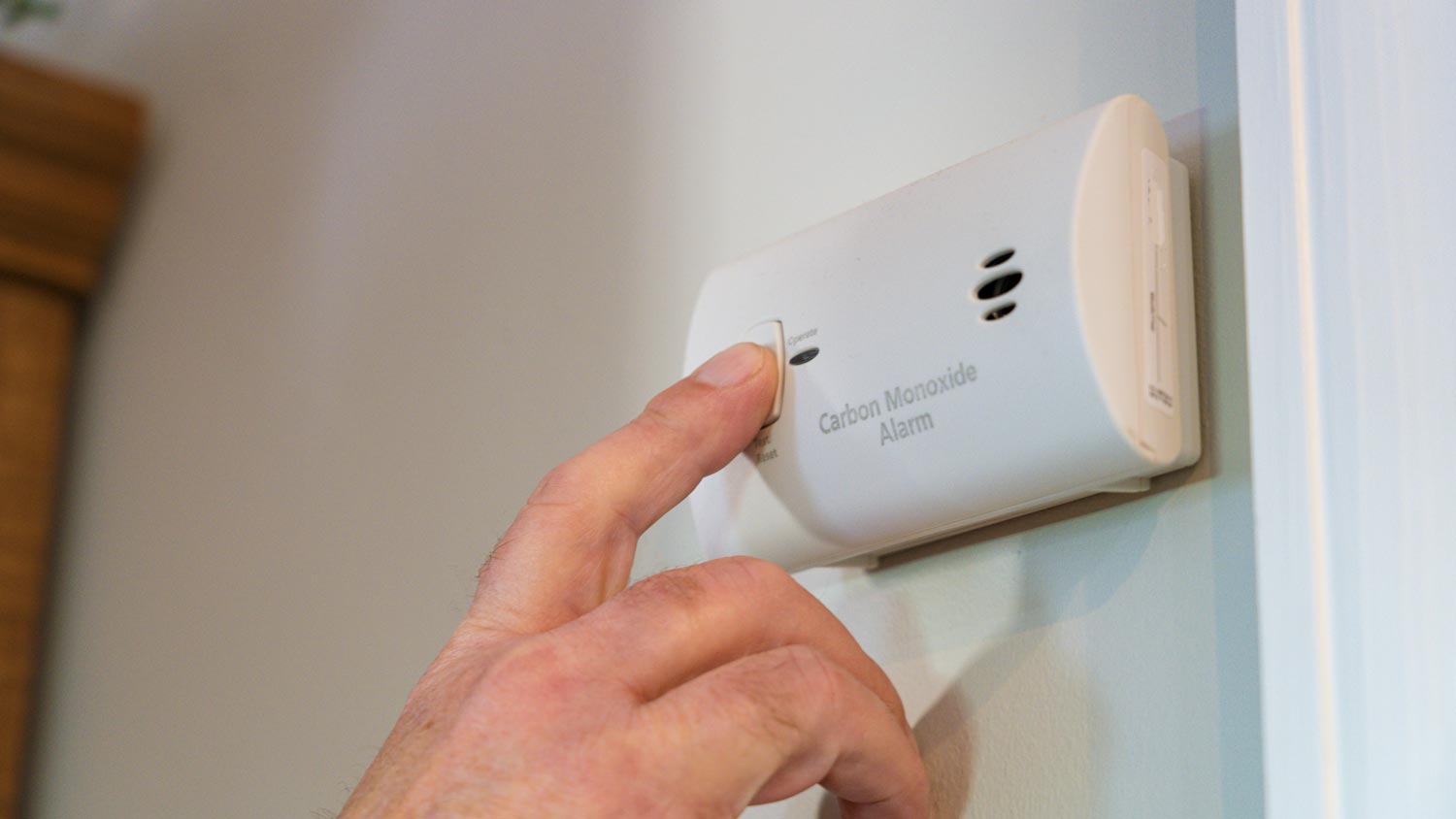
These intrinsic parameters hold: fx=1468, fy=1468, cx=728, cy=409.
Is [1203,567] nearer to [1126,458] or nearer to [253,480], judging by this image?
[1126,458]

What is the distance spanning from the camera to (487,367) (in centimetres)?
69

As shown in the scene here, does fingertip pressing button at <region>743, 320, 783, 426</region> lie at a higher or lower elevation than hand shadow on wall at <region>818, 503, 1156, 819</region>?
higher

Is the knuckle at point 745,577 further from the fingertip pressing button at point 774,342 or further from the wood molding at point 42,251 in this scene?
the wood molding at point 42,251

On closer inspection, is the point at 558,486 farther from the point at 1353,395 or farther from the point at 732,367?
the point at 1353,395

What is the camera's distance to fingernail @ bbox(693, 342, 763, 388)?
459 mm

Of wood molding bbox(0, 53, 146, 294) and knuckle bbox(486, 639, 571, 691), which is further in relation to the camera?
wood molding bbox(0, 53, 146, 294)

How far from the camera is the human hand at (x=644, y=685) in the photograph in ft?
1.22

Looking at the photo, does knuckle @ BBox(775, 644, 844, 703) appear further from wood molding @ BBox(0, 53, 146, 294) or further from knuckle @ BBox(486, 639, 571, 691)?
wood molding @ BBox(0, 53, 146, 294)

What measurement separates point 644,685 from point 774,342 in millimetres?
127

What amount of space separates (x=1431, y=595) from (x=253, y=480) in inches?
27.4

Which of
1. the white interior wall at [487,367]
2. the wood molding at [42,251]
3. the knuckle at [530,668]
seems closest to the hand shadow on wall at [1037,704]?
the white interior wall at [487,367]

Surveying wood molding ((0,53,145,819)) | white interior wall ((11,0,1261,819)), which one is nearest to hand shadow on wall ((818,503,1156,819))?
white interior wall ((11,0,1261,819))

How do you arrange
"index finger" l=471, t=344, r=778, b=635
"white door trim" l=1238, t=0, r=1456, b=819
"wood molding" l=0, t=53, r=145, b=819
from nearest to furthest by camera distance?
"white door trim" l=1238, t=0, r=1456, b=819 < "index finger" l=471, t=344, r=778, b=635 < "wood molding" l=0, t=53, r=145, b=819

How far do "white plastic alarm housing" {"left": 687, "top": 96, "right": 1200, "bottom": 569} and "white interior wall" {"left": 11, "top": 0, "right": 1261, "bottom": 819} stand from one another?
0.09 feet
